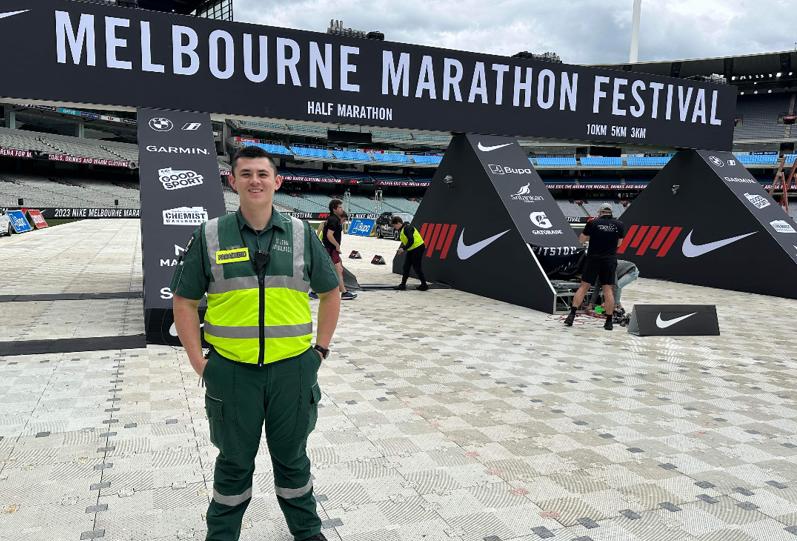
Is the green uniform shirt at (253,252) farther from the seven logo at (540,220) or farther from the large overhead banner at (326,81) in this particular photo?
the seven logo at (540,220)

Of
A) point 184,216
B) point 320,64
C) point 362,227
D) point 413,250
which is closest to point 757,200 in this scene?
point 413,250

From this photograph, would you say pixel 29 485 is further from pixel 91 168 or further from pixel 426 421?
pixel 91 168

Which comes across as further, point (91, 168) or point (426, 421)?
point (91, 168)

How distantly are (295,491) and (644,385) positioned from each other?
3810mm

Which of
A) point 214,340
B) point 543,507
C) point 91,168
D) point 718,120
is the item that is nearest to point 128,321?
point 214,340

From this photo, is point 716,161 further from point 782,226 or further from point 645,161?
point 645,161

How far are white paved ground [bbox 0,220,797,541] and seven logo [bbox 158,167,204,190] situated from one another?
1.88 metres

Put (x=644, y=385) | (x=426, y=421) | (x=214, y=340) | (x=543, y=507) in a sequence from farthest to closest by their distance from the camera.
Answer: (x=644, y=385), (x=426, y=421), (x=543, y=507), (x=214, y=340)

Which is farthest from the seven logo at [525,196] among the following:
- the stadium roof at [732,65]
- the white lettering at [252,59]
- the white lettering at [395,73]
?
the stadium roof at [732,65]

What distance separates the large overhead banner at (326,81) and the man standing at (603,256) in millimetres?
3500

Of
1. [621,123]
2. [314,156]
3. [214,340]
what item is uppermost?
[314,156]

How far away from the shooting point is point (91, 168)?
46.5 metres

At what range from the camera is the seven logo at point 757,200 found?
11453mm

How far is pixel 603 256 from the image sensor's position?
745cm
